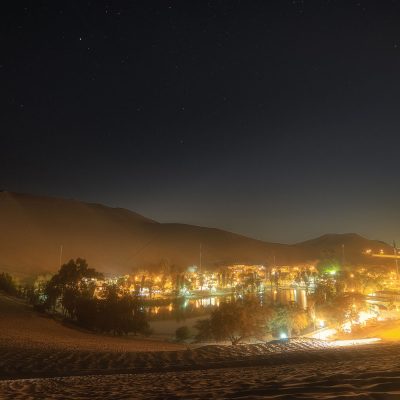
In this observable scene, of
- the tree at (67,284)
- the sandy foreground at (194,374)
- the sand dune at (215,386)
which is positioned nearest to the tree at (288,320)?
the sandy foreground at (194,374)

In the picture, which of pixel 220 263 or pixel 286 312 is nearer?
pixel 286 312

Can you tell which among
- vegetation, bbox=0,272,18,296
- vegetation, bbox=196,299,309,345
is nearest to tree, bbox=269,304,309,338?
vegetation, bbox=196,299,309,345

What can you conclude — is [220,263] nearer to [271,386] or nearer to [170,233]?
[170,233]

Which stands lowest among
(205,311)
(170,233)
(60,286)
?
(205,311)

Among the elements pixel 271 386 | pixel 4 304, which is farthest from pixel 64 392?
pixel 4 304

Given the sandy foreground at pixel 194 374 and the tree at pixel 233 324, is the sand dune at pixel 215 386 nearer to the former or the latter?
the sandy foreground at pixel 194 374

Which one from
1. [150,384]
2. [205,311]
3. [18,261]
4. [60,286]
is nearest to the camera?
[150,384]

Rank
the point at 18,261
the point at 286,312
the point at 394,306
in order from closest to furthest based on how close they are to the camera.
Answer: the point at 286,312, the point at 394,306, the point at 18,261

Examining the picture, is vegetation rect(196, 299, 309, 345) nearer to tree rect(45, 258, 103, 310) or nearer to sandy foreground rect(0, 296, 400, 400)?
sandy foreground rect(0, 296, 400, 400)
